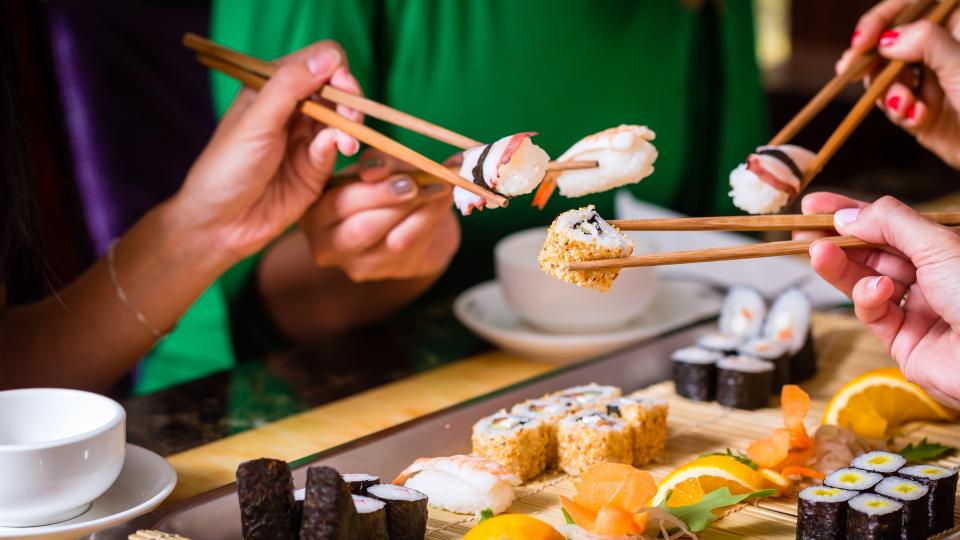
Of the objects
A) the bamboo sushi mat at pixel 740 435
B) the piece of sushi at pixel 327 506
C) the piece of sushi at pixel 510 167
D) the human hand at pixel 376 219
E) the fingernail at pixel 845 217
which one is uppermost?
the piece of sushi at pixel 510 167

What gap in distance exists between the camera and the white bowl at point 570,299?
205cm

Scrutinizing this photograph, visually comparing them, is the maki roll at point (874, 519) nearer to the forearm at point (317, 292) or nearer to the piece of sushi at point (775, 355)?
the piece of sushi at point (775, 355)

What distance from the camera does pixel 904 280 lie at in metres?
1.61

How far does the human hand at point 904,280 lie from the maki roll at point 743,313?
420 mm

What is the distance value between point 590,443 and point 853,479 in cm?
36

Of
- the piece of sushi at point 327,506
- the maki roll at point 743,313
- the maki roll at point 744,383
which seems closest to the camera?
the piece of sushi at point 327,506

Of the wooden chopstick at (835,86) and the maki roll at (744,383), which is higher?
the wooden chopstick at (835,86)

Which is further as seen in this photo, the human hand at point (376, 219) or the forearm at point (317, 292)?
the forearm at point (317, 292)

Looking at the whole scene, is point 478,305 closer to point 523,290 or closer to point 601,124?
point 523,290

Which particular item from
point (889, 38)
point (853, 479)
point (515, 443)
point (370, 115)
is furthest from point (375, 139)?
point (889, 38)

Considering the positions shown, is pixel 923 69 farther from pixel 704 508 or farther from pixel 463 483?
pixel 463 483

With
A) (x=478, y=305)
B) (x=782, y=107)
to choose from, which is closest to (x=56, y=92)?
(x=478, y=305)

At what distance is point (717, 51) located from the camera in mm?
3734

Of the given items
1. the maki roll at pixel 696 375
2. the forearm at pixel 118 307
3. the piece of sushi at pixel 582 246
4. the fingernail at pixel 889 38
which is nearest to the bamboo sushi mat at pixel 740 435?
the maki roll at pixel 696 375
